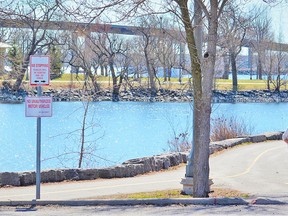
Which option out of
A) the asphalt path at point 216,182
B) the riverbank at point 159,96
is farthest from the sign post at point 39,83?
the riverbank at point 159,96

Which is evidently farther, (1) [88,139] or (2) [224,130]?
(1) [88,139]

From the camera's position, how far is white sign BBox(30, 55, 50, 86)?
12.3 metres

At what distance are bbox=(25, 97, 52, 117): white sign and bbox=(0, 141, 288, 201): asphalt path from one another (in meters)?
1.83

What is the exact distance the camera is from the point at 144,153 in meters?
27.4

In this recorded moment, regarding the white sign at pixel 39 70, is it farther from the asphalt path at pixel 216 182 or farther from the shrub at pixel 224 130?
the shrub at pixel 224 130

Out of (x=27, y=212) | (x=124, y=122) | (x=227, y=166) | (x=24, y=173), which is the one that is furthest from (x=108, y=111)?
(x=27, y=212)

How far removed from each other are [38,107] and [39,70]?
70 centimetres

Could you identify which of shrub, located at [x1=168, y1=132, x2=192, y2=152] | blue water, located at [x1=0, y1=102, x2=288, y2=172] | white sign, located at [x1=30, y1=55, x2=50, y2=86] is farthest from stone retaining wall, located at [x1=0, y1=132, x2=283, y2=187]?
white sign, located at [x1=30, y1=55, x2=50, y2=86]

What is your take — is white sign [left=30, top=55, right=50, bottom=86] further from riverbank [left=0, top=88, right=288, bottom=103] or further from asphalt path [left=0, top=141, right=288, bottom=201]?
riverbank [left=0, top=88, right=288, bottom=103]

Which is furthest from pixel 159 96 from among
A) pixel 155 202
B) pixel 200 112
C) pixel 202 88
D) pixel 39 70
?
pixel 155 202

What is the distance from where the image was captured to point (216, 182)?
16.6 metres

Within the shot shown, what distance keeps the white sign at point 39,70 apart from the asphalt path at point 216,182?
2.42 meters

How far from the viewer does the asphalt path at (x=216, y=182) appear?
14188mm

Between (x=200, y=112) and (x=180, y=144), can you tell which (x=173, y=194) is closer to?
(x=200, y=112)
